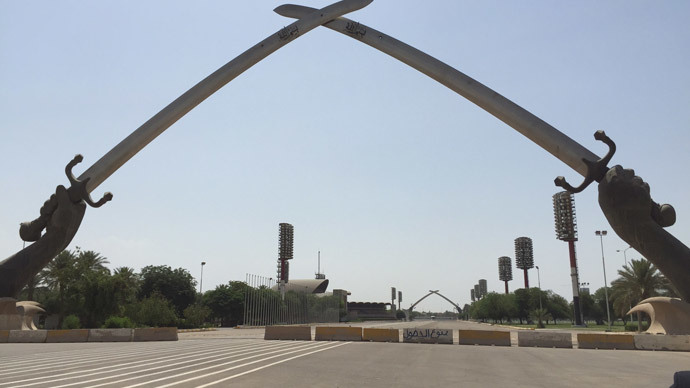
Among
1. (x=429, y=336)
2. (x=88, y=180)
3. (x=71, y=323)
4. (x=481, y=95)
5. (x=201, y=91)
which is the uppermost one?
(x=201, y=91)

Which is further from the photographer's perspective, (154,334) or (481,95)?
(154,334)

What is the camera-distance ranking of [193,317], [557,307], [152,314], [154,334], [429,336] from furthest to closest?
[557,307]
[193,317]
[152,314]
[154,334]
[429,336]

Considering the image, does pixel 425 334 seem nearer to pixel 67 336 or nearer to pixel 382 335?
pixel 382 335

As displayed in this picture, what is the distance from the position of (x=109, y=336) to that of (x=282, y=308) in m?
62.8

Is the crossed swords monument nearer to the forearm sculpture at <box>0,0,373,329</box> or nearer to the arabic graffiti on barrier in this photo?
the forearm sculpture at <box>0,0,373,329</box>

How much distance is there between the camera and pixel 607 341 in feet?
107

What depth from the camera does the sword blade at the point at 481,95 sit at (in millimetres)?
22641

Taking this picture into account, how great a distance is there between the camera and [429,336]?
117 ft

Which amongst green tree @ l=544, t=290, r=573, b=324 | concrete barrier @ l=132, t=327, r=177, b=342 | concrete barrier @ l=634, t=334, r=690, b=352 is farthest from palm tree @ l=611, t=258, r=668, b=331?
green tree @ l=544, t=290, r=573, b=324

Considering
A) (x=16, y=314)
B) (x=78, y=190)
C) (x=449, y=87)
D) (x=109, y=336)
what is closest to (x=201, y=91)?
(x=78, y=190)

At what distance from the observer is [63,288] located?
56875 millimetres

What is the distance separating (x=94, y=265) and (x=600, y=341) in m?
57.0

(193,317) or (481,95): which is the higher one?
(481,95)

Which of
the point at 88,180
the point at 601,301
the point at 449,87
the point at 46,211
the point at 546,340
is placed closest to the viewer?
the point at 46,211
